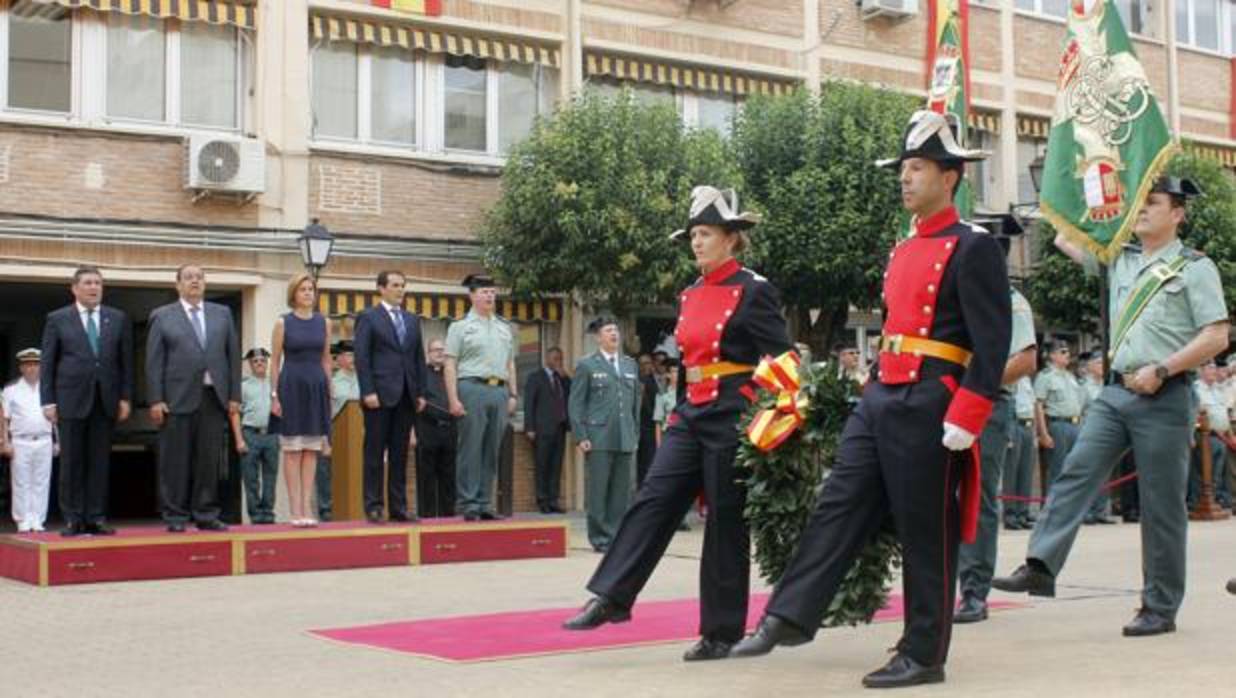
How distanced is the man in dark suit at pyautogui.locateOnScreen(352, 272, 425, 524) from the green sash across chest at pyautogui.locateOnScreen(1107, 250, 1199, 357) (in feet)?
20.7

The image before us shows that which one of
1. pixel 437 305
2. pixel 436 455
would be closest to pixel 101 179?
pixel 437 305

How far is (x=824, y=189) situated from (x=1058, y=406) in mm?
3929

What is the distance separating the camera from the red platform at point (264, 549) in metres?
11.1

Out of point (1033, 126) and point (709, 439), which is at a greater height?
point (1033, 126)

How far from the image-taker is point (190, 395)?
11.6 m

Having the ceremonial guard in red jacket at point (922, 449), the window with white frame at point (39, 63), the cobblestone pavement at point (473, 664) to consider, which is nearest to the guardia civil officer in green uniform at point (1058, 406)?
the cobblestone pavement at point (473, 664)

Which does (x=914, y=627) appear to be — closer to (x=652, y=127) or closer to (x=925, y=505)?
(x=925, y=505)

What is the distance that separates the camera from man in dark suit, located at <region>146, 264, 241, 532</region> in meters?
11.6

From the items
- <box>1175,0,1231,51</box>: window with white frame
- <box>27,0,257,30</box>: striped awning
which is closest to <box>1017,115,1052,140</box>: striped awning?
<box>1175,0,1231,51</box>: window with white frame

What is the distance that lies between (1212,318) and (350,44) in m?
13.8

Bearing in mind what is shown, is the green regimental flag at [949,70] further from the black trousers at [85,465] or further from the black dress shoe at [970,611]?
the black trousers at [85,465]

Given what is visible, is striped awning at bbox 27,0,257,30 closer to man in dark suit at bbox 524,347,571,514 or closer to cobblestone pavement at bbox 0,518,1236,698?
man in dark suit at bbox 524,347,571,514

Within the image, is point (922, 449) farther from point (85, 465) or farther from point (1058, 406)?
point (1058, 406)

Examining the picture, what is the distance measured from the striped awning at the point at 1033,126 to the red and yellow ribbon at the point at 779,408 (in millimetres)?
20553
